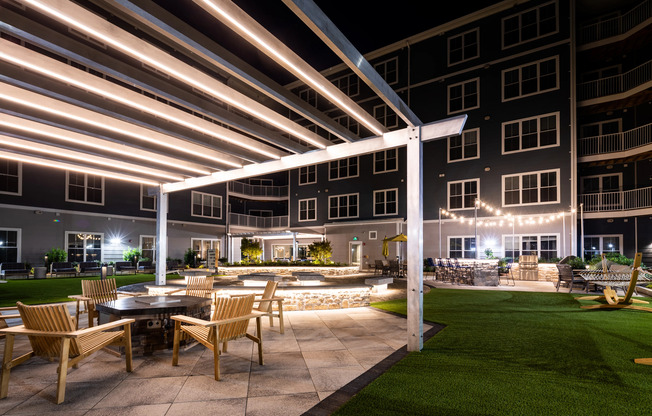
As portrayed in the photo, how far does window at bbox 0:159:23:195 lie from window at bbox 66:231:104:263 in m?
3.16

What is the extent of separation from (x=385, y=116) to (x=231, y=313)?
2031 centimetres

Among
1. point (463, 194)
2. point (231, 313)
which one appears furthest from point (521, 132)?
point (231, 313)

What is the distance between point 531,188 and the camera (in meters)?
17.4

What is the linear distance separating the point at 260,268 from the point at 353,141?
38.3ft

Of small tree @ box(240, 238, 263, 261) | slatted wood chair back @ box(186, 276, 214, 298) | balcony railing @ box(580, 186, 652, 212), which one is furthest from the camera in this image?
small tree @ box(240, 238, 263, 261)

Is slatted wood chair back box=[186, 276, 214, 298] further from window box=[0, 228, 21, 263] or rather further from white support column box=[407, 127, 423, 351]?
window box=[0, 228, 21, 263]

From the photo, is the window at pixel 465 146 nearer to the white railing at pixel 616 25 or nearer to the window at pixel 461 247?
the window at pixel 461 247

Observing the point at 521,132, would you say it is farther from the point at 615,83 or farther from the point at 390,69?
the point at 390,69

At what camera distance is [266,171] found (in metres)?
7.46

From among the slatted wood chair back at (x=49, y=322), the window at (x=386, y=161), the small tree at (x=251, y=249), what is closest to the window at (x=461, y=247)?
the window at (x=386, y=161)

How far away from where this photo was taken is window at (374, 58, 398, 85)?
22.5 meters

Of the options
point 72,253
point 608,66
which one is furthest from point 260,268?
point 608,66

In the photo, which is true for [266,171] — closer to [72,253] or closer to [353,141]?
[353,141]

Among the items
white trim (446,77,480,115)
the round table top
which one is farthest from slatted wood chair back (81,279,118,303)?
white trim (446,77,480,115)
